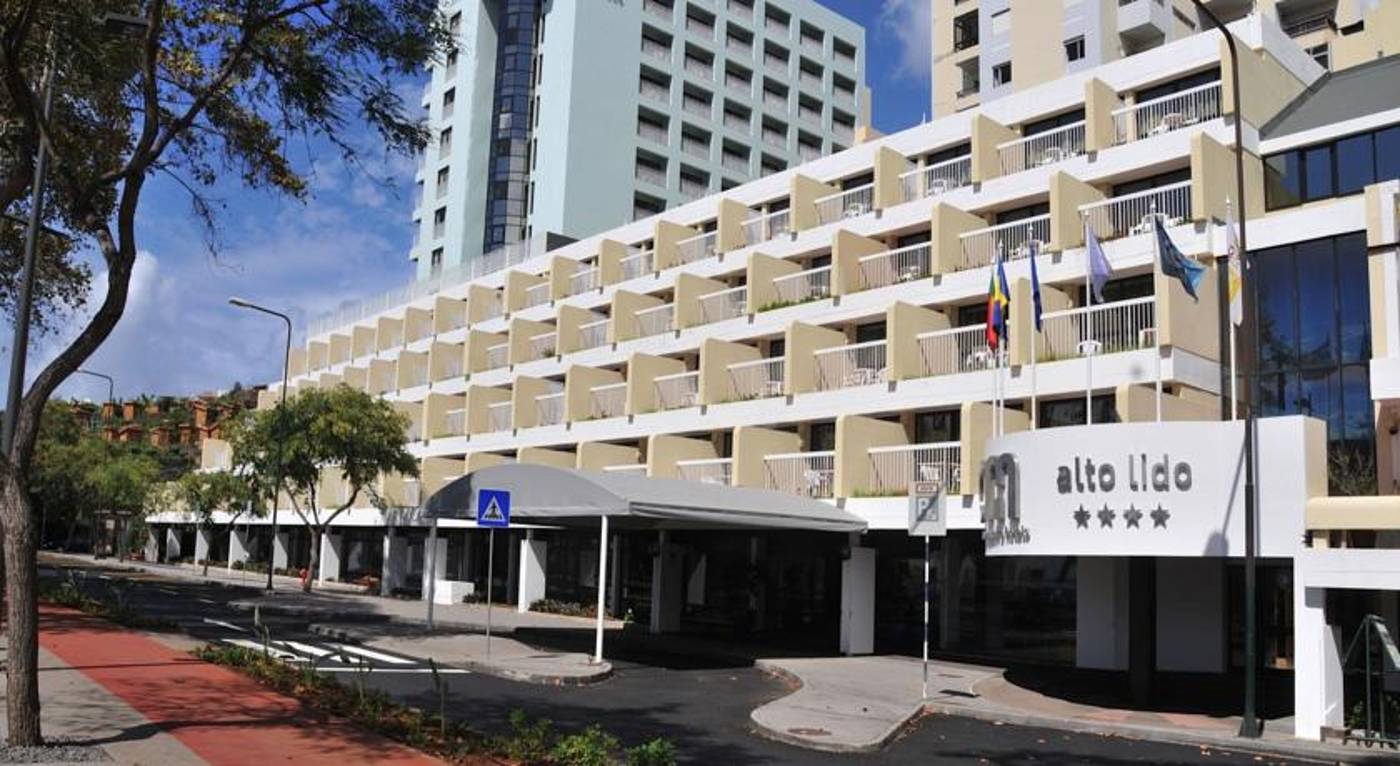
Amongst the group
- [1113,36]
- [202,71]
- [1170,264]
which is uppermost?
[1113,36]

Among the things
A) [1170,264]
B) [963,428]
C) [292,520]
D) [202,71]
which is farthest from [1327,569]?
[292,520]

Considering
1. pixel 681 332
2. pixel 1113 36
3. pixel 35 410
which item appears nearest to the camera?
pixel 35 410

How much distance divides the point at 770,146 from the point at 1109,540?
52161mm

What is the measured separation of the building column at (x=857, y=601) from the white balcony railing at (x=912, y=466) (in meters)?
1.49

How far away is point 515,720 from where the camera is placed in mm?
10797

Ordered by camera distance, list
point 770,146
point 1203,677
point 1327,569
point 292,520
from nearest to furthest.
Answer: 1. point 1327,569
2. point 1203,677
3. point 292,520
4. point 770,146

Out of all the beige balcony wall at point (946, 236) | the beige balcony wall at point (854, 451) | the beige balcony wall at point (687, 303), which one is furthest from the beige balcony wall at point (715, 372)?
the beige balcony wall at point (946, 236)

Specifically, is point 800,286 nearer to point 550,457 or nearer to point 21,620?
point 550,457

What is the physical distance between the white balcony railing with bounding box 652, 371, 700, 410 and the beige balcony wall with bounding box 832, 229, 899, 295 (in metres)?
6.73

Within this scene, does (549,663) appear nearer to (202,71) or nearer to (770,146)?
(202,71)

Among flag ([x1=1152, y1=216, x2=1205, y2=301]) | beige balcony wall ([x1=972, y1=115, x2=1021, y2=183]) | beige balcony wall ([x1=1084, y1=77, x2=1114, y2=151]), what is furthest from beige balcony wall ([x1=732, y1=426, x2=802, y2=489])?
flag ([x1=1152, y1=216, x2=1205, y2=301])

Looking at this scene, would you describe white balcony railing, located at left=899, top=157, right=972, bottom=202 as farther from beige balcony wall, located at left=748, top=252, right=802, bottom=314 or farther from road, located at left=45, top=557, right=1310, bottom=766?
road, located at left=45, top=557, right=1310, bottom=766

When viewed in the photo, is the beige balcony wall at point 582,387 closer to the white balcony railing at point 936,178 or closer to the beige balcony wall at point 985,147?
the white balcony railing at point 936,178

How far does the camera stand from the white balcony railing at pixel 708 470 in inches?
1289
